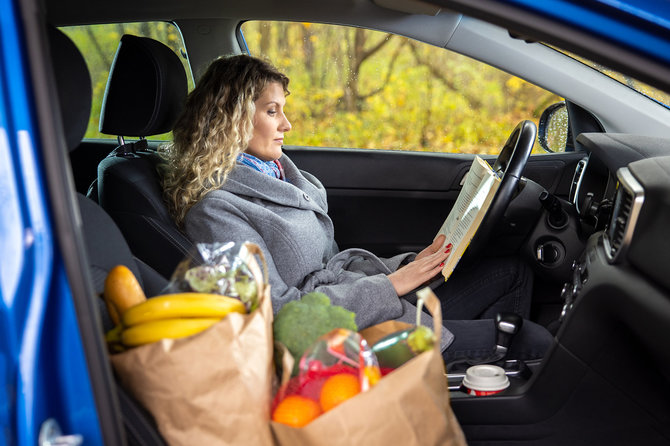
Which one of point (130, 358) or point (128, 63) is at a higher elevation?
point (128, 63)

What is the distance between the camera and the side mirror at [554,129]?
234cm

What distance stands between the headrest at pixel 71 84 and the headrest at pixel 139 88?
68cm

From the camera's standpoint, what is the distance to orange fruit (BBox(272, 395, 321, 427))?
813 millimetres

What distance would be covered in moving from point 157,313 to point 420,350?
1.09 ft

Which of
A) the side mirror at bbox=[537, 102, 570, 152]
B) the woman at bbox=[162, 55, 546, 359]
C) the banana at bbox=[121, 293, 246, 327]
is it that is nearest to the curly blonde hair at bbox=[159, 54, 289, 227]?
the woman at bbox=[162, 55, 546, 359]

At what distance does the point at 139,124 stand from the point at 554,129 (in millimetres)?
1472

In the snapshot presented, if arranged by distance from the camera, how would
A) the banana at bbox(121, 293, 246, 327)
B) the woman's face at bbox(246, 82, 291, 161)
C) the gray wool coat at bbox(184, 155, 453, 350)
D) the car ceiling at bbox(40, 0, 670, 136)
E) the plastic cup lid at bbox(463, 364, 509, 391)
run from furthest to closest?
the car ceiling at bbox(40, 0, 670, 136), the woman's face at bbox(246, 82, 291, 161), the gray wool coat at bbox(184, 155, 453, 350), the plastic cup lid at bbox(463, 364, 509, 391), the banana at bbox(121, 293, 246, 327)

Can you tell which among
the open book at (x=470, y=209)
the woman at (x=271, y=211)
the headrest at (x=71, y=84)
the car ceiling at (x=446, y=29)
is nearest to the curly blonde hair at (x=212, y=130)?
the woman at (x=271, y=211)

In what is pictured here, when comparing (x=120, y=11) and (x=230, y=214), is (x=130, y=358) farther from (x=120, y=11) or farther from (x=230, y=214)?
(x=120, y=11)

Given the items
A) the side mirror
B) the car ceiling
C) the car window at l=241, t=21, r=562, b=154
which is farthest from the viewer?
the car window at l=241, t=21, r=562, b=154

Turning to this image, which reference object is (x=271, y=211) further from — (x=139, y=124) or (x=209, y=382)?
(x=209, y=382)

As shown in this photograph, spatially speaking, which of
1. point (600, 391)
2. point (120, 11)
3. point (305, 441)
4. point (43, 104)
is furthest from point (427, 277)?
point (120, 11)

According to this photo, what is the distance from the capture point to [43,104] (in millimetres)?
747

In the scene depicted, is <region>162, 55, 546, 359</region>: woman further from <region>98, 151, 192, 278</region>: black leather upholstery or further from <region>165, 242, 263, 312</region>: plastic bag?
<region>165, 242, 263, 312</region>: plastic bag
